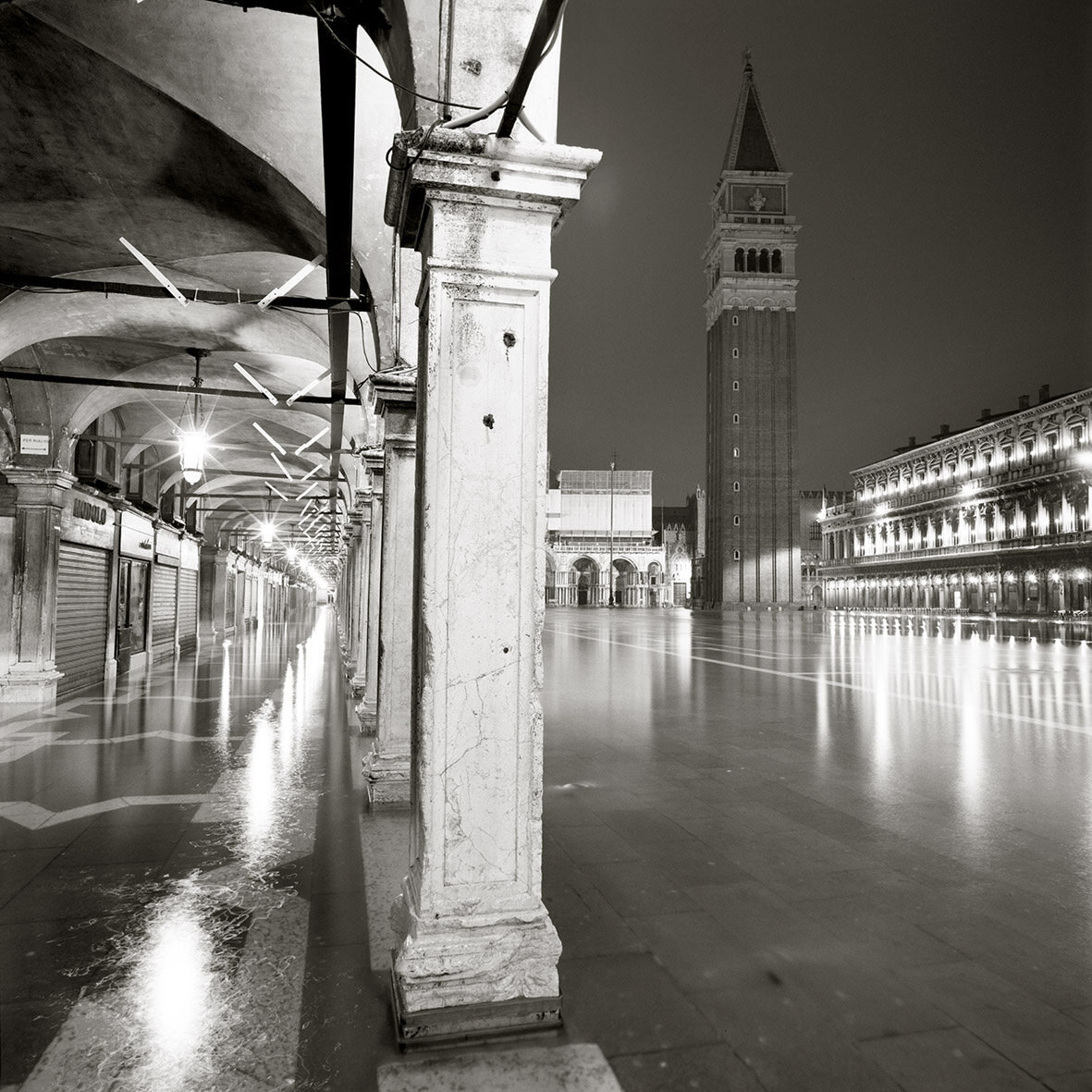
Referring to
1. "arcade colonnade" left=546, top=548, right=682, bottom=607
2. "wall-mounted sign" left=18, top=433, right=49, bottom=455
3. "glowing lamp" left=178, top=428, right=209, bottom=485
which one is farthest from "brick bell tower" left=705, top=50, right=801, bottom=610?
"wall-mounted sign" left=18, top=433, right=49, bottom=455

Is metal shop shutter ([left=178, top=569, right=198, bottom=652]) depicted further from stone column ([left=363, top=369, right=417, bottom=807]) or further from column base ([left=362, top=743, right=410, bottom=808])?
column base ([left=362, top=743, right=410, bottom=808])

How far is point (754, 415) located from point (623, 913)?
6974 centimetres

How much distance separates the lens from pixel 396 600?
18.4 feet

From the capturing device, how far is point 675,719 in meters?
8.95

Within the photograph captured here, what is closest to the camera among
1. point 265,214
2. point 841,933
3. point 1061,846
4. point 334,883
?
point 841,933

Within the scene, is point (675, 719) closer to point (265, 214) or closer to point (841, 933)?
point (841, 933)

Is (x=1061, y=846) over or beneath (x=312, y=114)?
beneath

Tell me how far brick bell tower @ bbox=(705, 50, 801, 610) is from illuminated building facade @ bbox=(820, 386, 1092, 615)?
24.1 feet

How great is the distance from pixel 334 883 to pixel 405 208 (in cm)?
323

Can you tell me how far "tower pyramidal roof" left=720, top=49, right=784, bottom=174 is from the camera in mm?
73750

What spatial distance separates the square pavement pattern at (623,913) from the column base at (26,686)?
314cm

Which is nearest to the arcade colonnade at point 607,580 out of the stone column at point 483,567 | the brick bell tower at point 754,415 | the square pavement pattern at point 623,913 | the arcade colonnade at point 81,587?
the brick bell tower at point 754,415

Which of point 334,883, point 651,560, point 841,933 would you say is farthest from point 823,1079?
point 651,560

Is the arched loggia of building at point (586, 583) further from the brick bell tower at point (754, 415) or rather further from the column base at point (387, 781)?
the column base at point (387, 781)
